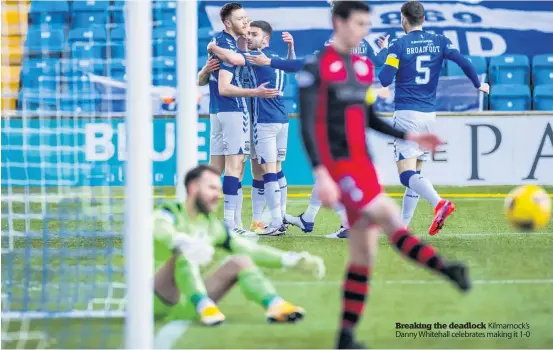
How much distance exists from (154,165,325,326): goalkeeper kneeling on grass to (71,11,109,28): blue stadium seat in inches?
433

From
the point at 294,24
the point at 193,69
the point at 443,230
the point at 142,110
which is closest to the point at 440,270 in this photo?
the point at 142,110

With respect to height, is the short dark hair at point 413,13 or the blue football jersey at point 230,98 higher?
the short dark hair at point 413,13

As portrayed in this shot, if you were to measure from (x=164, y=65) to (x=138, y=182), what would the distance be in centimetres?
1002

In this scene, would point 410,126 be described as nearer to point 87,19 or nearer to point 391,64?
point 391,64

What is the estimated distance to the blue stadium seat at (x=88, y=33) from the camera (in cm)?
1505

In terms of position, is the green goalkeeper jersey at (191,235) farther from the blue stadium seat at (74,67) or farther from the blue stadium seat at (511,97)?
the blue stadium seat at (511,97)

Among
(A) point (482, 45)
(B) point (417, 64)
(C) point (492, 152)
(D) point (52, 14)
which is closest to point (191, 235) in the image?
(B) point (417, 64)

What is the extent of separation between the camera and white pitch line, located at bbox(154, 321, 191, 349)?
488 centimetres

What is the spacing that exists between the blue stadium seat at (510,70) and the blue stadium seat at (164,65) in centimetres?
450

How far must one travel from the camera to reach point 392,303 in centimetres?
584

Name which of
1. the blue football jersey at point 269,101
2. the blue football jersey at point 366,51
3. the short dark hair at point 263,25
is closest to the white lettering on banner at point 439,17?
the blue football jersey at point 366,51

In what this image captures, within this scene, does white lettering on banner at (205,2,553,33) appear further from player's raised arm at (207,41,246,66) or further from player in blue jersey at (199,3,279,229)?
player's raised arm at (207,41,246,66)

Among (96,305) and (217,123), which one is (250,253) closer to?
(96,305)

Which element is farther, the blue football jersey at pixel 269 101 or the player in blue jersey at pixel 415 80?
the blue football jersey at pixel 269 101
